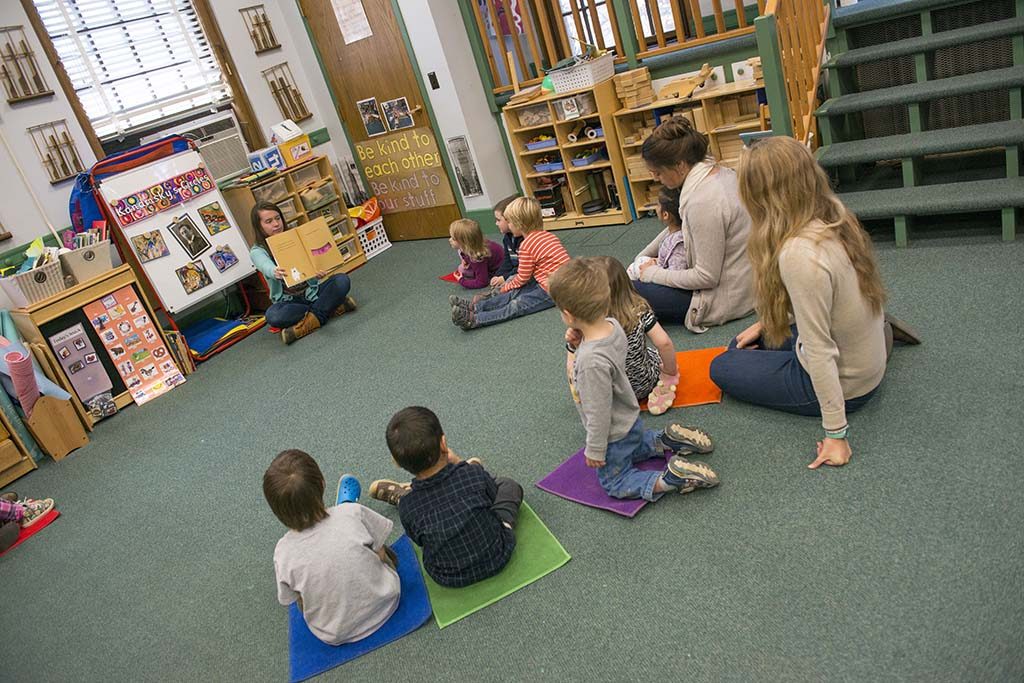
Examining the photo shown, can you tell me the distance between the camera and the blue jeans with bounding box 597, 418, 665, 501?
8.34 ft

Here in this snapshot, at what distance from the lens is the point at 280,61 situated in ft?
21.9

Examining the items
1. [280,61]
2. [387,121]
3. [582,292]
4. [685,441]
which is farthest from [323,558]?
[280,61]

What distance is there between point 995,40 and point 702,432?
3341 millimetres

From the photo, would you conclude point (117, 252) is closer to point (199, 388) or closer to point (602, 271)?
point (199, 388)

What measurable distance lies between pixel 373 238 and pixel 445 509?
485cm

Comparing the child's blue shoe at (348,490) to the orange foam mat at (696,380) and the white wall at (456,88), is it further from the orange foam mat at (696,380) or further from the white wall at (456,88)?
the white wall at (456,88)

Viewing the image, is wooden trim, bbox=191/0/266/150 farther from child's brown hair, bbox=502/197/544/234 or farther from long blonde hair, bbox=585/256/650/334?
long blonde hair, bbox=585/256/650/334

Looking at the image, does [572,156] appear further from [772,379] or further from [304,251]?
[772,379]

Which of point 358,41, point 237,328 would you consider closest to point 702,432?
point 237,328

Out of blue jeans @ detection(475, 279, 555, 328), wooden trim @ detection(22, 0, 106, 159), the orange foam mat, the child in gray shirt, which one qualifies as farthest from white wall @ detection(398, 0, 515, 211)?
the child in gray shirt

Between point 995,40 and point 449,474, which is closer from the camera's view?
point 449,474

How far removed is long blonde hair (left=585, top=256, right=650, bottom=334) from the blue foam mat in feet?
4.06

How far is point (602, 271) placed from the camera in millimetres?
2508

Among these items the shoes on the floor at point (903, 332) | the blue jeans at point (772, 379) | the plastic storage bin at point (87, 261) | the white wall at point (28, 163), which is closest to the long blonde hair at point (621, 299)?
the blue jeans at point (772, 379)
